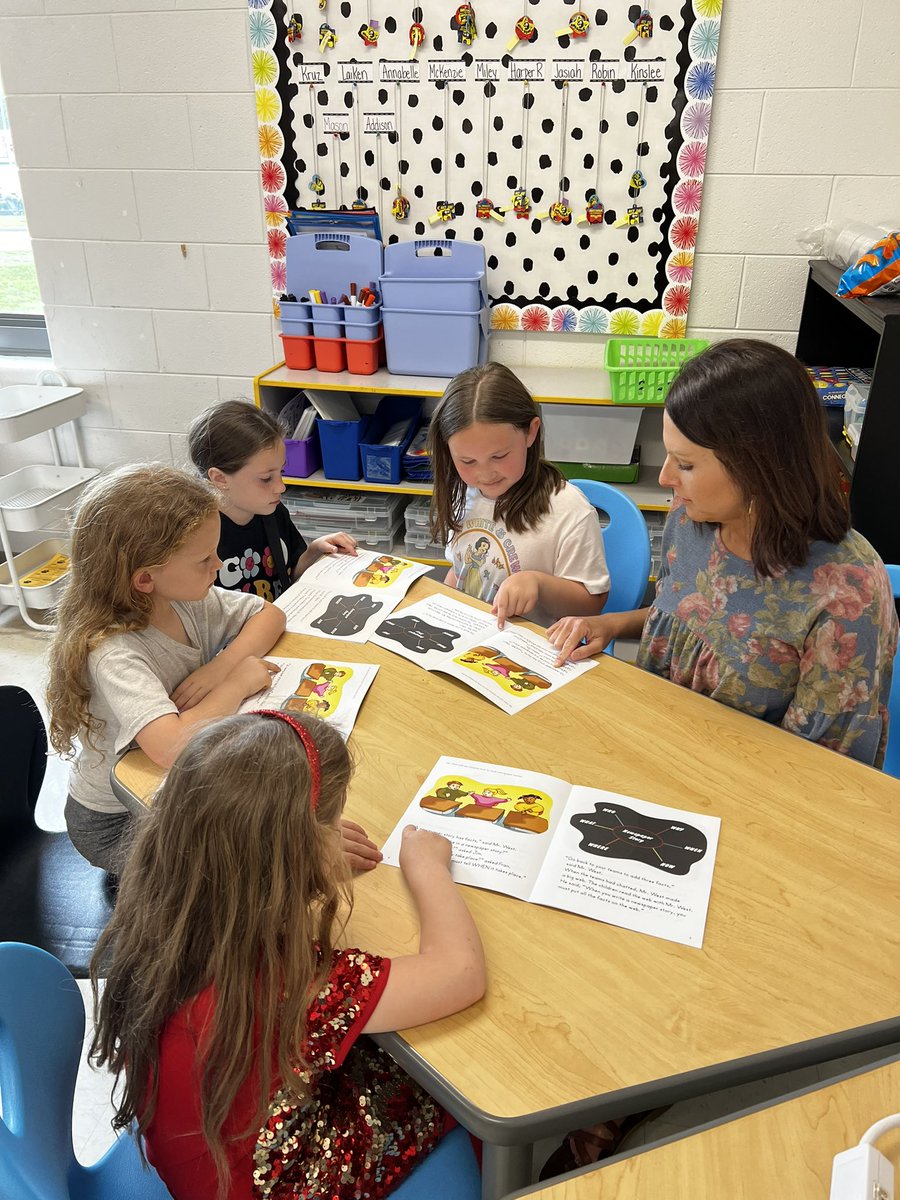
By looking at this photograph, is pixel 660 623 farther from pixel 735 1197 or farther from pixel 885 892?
pixel 735 1197

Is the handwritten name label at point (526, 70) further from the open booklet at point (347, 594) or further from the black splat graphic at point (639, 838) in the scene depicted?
the black splat graphic at point (639, 838)

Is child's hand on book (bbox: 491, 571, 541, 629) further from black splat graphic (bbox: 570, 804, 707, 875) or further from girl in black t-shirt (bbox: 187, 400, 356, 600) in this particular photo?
black splat graphic (bbox: 570, 804, 707, 875)

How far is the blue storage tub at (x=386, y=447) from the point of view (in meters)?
2.86

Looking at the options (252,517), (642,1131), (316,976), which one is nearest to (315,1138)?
(316,976)

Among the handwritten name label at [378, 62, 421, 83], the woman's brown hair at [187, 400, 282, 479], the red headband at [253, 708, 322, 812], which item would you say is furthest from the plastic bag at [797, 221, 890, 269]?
the red headband at [253, 708, 322, 812]

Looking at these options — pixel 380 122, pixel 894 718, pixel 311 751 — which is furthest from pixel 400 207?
pixel 311 751

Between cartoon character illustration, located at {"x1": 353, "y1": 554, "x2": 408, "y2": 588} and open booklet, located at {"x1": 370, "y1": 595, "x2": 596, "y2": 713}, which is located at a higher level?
open booklet, located at {"x1": 370, "y1": 595, "x2": 596, "y2": 713}

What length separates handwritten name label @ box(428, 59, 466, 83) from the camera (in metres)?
2.65

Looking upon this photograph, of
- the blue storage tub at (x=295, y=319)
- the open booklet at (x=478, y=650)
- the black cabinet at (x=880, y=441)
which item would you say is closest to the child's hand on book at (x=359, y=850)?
the open booklet at (x=478, y=650)

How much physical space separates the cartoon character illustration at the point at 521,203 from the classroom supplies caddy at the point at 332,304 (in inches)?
17.2

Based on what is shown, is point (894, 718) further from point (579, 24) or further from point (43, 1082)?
point (579, 24)

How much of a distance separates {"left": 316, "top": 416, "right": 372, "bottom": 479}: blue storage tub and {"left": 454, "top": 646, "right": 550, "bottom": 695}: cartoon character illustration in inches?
57.7

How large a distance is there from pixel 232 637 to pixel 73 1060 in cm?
82

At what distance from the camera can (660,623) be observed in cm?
161
